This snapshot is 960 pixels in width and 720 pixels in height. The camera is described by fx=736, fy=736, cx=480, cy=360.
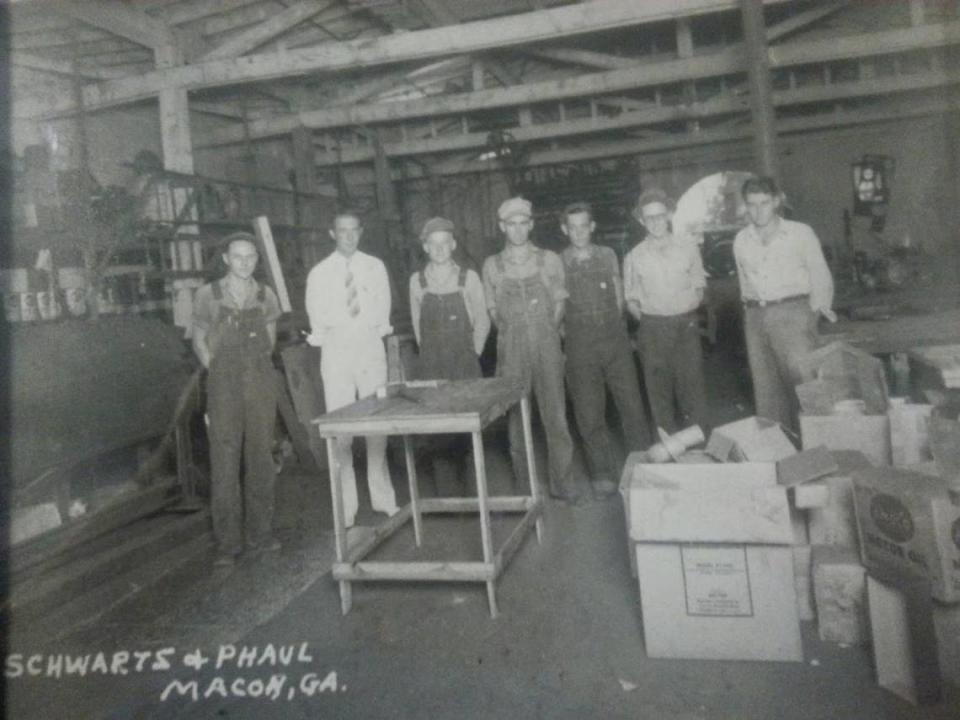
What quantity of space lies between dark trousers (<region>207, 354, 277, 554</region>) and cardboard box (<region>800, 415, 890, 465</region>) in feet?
8.79

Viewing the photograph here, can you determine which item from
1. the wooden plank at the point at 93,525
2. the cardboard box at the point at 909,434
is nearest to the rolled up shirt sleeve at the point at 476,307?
the wooden plank at the point at 93,525

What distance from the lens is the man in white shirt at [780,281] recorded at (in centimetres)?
397

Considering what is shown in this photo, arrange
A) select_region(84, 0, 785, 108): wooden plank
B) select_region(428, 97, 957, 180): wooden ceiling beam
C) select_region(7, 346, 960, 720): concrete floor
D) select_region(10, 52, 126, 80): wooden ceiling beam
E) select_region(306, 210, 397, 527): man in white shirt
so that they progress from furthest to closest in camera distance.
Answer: select_region(428, 97, 957, 180): wooden ceiling beam
select_region(10, 52, 126, 80): wooden ceiling beam
select_region(84, 0, 785, 108): wooden plank
select_region(306, 210, 397, 527): man in white shirt
select_region(7, 346, 960, 720): concrete floor

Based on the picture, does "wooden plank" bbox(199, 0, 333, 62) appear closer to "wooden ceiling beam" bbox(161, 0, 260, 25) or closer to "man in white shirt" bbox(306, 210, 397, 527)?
"wooden ceiling beam" bbox(161, 0, 260, 25)

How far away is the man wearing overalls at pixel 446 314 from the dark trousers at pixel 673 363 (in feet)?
3.25

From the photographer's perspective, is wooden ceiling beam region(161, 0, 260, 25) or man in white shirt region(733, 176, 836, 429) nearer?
man in white shirt region(733, 176, 836, 429)

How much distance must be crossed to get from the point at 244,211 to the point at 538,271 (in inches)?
228

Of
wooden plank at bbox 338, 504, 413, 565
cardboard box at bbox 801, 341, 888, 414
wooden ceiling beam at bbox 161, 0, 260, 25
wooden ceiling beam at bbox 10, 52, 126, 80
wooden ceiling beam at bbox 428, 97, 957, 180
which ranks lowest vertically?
wooden plank at bbox 338, 504, 413, 565

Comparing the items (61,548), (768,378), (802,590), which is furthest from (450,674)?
(768,378)

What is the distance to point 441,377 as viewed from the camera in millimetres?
4414

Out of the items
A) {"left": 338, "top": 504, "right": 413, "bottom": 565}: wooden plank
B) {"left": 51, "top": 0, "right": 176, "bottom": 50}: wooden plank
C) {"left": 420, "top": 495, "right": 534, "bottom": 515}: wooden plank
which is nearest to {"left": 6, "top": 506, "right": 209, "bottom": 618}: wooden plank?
{"left": 338, "top": 504, "right": 413, "bottom": 565}: wooden plank

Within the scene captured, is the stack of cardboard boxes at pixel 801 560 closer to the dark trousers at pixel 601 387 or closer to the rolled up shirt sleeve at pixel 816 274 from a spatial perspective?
the rolled up shirt sleeve at pixel 816 274

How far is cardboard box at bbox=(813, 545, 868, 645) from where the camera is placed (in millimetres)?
2551

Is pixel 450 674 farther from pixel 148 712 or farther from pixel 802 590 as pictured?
pixel 802 590
